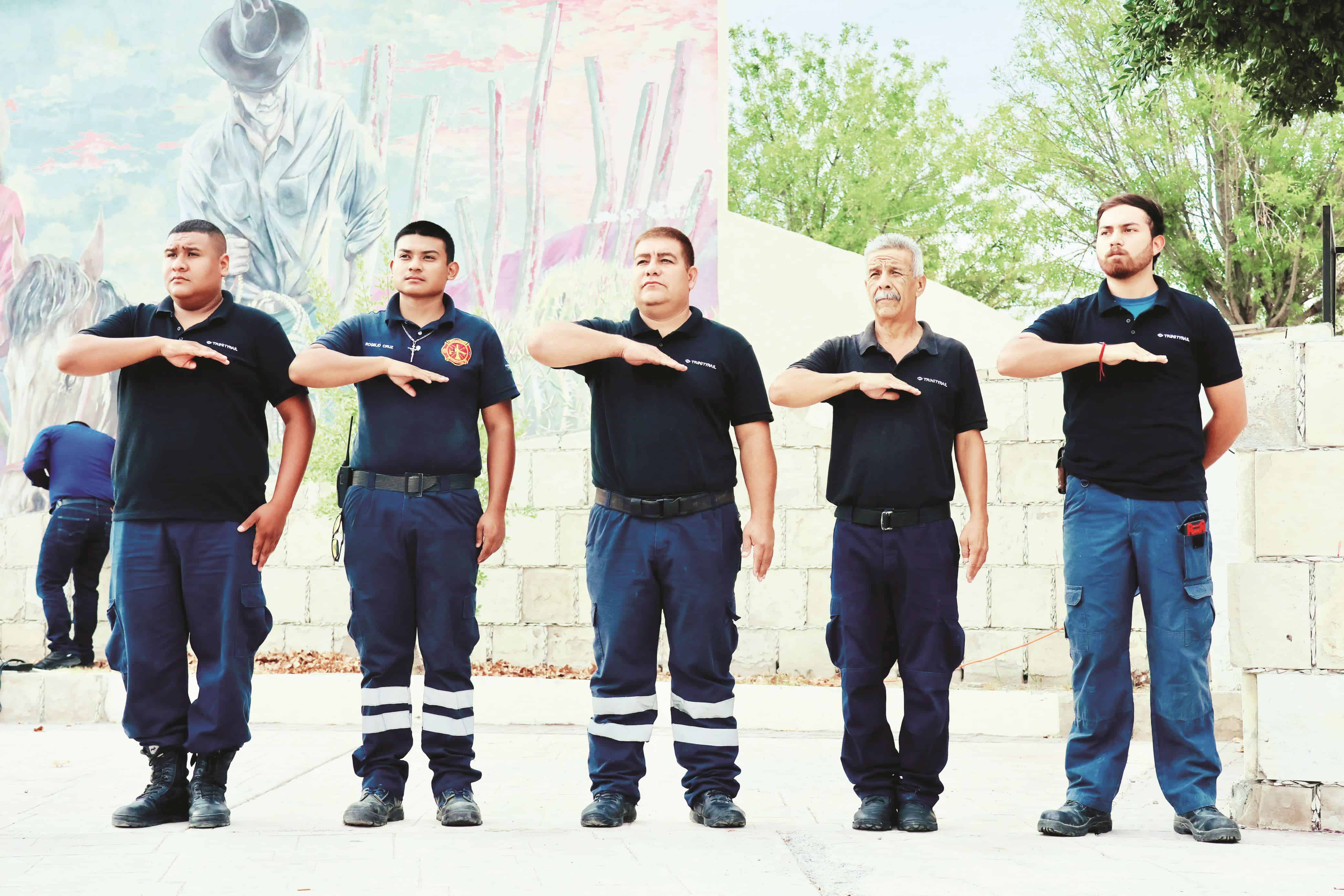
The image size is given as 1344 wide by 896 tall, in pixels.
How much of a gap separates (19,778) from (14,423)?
9.79m

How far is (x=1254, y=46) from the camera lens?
321 inches

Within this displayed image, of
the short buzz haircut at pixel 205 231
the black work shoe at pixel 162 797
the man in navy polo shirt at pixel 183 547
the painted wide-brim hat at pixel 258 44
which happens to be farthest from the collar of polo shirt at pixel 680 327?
the painted wide-brim hat at pixel 258 44

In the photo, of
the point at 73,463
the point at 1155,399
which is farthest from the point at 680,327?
the point at 73,463

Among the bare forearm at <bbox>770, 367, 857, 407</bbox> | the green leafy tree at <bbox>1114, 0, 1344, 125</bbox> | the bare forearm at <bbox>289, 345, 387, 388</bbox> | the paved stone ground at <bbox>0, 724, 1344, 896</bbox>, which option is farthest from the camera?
the green leafy tree at <bbox>1114, 0, 1344, 125</bbox>

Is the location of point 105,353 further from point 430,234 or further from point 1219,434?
point 1219,434

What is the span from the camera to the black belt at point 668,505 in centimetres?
466

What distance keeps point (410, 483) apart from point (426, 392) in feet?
1.14

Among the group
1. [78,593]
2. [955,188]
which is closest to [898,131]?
[955,188]

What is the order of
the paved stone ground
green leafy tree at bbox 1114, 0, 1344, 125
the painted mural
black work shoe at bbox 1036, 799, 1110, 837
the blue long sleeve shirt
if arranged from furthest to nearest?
the painted mural → the blue long sleeve shirt → green leafy tree at bbox 1114, 0, 1344, 125 → black work shoe at bbox 1036, 799, 1110, 837 → the paved stone ground

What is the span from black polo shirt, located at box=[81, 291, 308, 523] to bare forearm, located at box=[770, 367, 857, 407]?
1798mm

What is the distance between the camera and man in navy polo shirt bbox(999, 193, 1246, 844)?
451 cm

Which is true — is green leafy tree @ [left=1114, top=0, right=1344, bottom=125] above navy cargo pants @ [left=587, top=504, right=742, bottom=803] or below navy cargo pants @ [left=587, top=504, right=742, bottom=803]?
above

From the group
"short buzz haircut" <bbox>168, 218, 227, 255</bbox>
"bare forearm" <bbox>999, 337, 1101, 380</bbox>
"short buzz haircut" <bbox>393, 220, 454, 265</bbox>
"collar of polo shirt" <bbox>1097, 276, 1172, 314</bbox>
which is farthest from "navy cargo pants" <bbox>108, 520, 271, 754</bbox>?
"collar of polo shirt" <bbox>1097, 276, 1172, 314</bbox>

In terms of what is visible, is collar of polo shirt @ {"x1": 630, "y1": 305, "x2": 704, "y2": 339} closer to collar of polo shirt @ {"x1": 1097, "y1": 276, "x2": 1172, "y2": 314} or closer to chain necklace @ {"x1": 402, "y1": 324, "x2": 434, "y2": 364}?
chain necklace @ {"x1": 402, "y1": 324, "x2": 434, "y2": 364}
